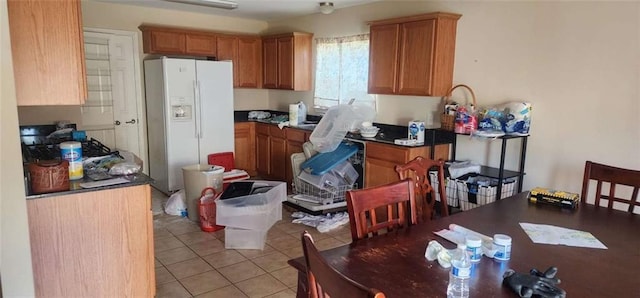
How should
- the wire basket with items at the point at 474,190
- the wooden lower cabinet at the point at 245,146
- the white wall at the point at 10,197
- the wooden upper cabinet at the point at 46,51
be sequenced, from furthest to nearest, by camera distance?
the wooden lower cabinet at the point at 245,146
the wire basket with items at the point at 474,190
the wooden upper cabinet at the point at 46,51
the white wall at the point at 10,197

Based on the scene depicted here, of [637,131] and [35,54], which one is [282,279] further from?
[637,131]

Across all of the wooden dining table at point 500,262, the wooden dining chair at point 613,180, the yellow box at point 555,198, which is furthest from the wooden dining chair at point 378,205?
the wooden dining chair at point 613,180

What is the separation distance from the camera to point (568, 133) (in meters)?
→ 3.20

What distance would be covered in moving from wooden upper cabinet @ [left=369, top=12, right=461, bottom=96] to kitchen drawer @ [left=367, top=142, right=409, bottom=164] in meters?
0.57

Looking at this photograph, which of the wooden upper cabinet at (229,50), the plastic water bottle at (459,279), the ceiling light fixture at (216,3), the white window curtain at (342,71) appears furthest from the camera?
the wooden upper cabinet at (229,50)

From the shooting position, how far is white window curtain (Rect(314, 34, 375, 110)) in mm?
4770

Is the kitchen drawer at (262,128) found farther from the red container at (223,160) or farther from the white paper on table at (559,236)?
the white paper on table at (559,236)

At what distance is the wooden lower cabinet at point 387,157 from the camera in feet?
12.1

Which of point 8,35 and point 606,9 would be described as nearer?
point 8,35

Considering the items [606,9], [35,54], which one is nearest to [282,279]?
[35,54]

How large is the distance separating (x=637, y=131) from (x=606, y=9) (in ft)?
2.84

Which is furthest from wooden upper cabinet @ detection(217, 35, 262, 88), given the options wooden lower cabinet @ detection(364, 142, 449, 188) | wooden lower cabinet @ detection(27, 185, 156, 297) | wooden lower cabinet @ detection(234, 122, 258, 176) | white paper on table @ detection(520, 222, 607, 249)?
white paper on table @ detection(520, 222, 607, 249)

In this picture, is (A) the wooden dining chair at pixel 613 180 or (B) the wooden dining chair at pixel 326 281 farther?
(A) the wooden dining chair at pixel 613 180

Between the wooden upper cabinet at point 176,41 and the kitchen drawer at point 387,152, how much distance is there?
105 inches
